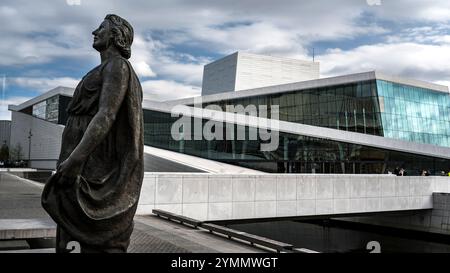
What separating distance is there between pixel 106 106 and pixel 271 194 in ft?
36.9

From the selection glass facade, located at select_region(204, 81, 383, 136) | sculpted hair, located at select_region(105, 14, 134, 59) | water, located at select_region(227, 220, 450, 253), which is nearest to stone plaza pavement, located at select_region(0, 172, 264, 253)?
sculpted hair, located at select_region(105, 14, 134, 59)

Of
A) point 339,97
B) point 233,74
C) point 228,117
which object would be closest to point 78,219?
point 228,117

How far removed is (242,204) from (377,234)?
34.5ft

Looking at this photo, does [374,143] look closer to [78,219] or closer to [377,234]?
[377,234]

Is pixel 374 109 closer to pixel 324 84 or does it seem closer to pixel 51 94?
pixel 324 84

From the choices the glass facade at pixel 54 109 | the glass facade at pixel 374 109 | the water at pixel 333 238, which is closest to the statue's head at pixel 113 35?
the water at pixel 333 238

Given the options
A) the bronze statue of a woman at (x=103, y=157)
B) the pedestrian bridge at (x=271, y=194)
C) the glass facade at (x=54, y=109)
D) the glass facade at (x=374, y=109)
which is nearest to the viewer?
the bronze statue of a woman at (x=103, y=157)

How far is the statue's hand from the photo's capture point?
132 inches

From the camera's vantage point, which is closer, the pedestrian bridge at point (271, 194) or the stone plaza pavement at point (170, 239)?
the stone plaza pavement at point (170, 239)

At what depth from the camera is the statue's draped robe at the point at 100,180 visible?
3465mm

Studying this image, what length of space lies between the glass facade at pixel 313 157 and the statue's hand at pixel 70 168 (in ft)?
84.1

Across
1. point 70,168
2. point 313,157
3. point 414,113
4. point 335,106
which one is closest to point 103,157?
point 70,168

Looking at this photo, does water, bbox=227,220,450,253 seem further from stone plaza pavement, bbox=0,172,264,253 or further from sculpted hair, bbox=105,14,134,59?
sculpted hair, bbox=105,14,134,59

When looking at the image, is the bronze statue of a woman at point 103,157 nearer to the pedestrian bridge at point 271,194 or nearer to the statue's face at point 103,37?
the statue's face at point 103,37
